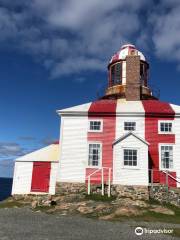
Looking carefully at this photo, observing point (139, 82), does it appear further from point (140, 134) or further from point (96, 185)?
point (96, 185)

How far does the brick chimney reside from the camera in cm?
2983

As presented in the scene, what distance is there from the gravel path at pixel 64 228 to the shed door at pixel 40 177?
10157 mm

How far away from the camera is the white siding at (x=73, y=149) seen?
82.1 feet

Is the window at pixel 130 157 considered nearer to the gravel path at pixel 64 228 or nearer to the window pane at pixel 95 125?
the window pane at pixel 95 125

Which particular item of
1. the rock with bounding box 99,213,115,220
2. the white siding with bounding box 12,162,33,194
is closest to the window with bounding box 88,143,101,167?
the white siding with bounding box 12,162,33,194

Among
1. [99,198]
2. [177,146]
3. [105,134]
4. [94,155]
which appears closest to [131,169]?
[94,155]

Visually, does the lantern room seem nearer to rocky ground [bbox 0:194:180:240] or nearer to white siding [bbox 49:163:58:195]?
white siding [bbox 49:163:58:195]

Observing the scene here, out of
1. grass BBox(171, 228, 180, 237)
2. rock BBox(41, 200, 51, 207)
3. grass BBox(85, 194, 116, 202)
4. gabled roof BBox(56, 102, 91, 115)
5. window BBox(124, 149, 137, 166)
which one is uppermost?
gabled roof BBox(56, 102, 91, 115)

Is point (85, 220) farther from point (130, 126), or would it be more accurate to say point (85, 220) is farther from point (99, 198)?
point (130, 126)

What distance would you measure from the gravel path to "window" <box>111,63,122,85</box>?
64.4 feet

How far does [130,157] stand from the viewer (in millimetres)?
24031

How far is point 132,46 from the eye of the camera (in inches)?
1395

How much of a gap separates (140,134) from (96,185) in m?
5.97

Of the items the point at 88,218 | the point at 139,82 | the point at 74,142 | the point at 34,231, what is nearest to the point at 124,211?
the point at 88,218
